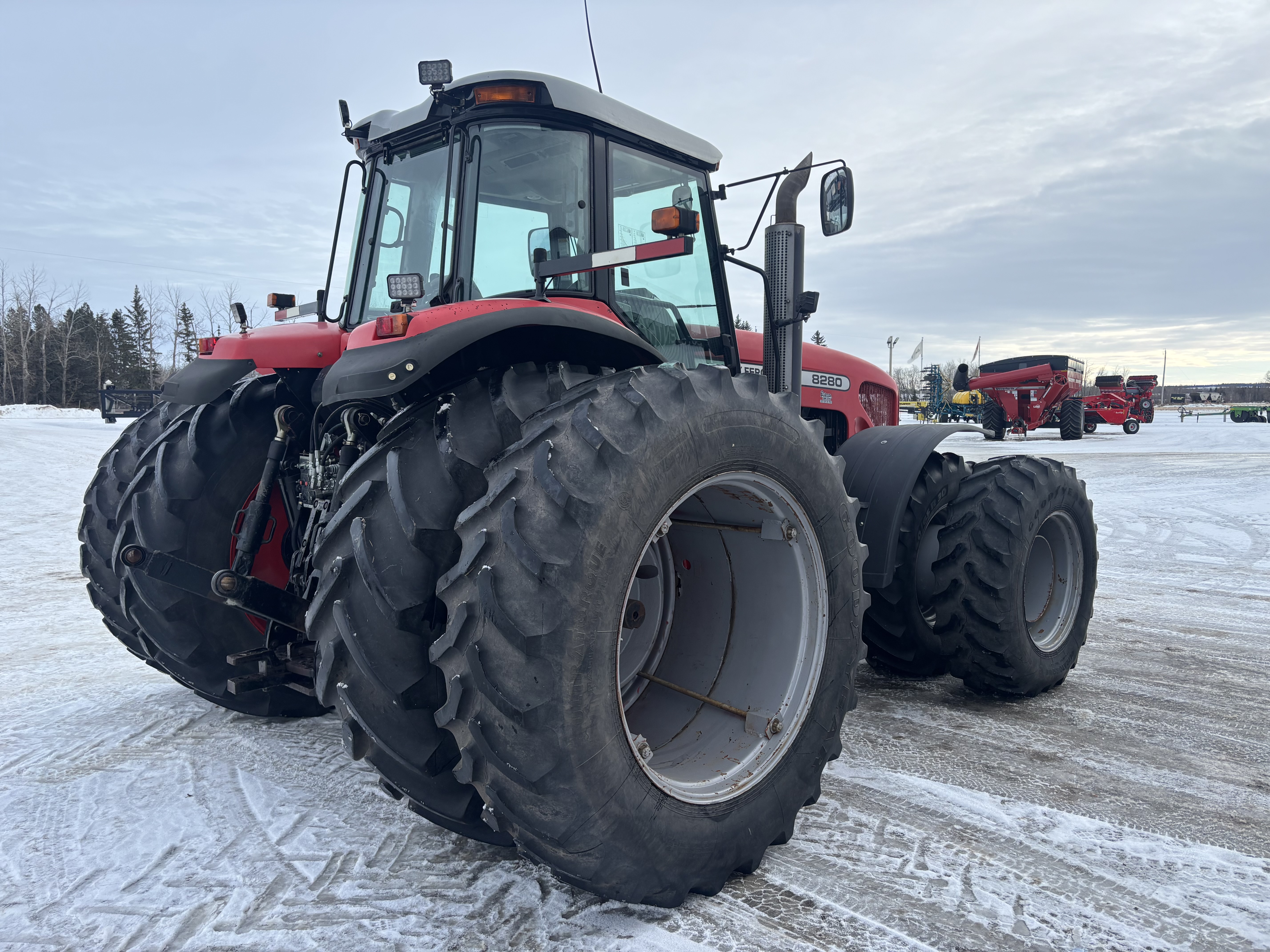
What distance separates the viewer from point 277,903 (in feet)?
7.04

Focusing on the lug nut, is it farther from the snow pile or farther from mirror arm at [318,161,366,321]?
the snow pile

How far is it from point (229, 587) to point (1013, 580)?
3142 millimetres

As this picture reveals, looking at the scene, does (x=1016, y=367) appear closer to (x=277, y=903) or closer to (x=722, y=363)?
(x=722, y=363)

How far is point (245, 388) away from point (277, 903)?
6.29 ft

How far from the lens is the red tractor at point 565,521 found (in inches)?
74.0

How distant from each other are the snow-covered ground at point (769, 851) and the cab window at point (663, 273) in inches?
69.0

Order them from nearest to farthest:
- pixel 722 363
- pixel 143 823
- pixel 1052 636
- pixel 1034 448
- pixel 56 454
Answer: pixel 143 823 < pixel 722 363 < pixel 1052 636 < pixel 56 454 < pixel 1034 448

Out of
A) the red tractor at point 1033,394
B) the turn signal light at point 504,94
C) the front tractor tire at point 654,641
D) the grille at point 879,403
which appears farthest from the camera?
the red tractor at point 1033,394

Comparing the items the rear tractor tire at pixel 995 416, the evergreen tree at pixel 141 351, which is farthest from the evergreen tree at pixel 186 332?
the rear tractor tire at pixel 995 416

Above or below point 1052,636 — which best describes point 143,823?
below

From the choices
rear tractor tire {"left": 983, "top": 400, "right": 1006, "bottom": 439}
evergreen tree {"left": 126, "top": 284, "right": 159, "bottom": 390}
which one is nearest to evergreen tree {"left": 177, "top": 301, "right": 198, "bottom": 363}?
evergreen tree {"left": 126, "top": 284, "right": 159, "bottom": 390}

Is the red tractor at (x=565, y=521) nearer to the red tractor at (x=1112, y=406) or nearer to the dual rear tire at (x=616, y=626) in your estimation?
the dual rear tire at (x=616, y=626)

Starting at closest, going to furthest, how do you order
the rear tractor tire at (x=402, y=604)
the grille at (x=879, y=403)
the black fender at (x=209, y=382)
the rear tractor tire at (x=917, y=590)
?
the rear tractor tire at (x=402, y=604)
the black fender at (x=209, y=382)
the rear tractor tire at (x=917, y=590)
the grille at (x=879, y=403)

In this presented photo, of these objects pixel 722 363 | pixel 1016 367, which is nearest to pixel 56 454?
pixel 722 363
